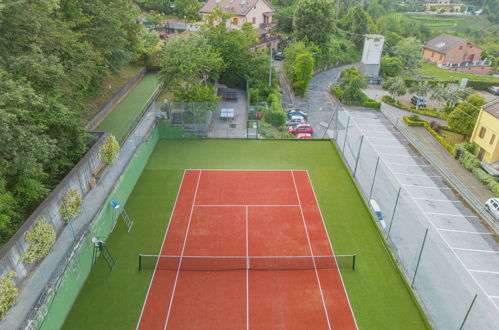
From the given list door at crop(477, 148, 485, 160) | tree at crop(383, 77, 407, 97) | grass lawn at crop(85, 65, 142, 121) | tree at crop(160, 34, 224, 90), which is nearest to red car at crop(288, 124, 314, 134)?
tree at crop(160, 34, 224, 90)

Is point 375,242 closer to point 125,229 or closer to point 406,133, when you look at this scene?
point 125,229

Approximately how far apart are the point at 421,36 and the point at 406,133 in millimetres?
60509

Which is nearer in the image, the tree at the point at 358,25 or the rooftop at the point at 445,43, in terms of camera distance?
the tree at the point at 358,25

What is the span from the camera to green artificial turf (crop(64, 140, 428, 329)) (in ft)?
39.4

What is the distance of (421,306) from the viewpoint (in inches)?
480

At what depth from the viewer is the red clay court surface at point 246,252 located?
11.9 m

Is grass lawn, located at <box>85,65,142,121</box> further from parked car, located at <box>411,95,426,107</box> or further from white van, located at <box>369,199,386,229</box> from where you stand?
parked car, located at <box>411,95,426,107</box>

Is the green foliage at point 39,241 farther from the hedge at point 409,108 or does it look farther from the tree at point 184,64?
the hedge at point 409,108

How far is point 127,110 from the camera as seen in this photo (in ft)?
85.4

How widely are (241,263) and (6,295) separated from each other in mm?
7789

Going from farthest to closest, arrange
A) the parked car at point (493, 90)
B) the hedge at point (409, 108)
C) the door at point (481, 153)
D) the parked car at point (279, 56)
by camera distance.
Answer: the parked car at point (279, 56) < the parked car at point (493, 90) < the hedge at point (409, 108) < the door at point (481, 153)

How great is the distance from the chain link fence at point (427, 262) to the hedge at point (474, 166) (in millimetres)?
4530

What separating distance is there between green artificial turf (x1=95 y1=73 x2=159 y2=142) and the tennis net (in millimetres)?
9352

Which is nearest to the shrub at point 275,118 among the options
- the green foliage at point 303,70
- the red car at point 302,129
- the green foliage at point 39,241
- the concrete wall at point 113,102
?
the red car at point 302,129
